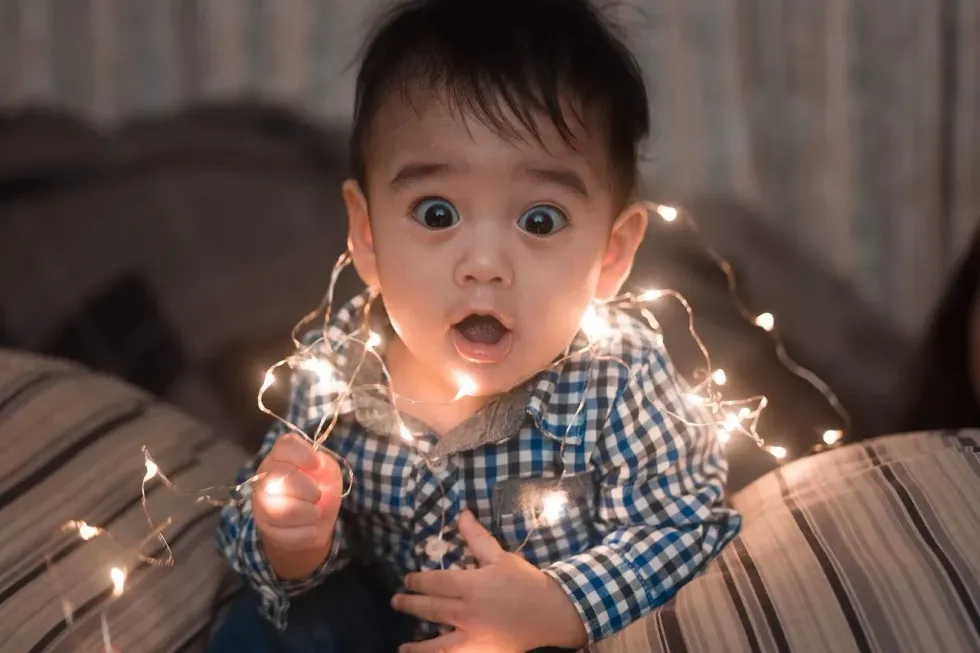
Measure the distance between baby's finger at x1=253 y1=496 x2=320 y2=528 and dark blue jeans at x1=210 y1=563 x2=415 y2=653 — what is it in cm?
15

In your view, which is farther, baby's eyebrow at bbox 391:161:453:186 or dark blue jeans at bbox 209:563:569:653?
dark blue jeans at bbox 209:563:569:653

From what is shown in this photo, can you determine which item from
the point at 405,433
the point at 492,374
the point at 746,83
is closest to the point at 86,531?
the point at 405,433

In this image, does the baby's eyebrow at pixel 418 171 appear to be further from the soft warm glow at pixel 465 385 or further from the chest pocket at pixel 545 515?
the chest pocket at pixel 545 515

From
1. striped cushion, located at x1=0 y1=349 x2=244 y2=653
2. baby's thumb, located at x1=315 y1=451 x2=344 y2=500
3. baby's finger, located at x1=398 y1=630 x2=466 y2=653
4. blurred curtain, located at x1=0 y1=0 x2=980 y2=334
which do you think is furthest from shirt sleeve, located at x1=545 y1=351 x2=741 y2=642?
blurred curtain, located at x1=0 y1=0 x2=980 y2=334

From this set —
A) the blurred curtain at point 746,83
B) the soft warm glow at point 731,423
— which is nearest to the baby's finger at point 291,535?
the soft warm glow at point 731,423

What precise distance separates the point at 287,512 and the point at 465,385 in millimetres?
204

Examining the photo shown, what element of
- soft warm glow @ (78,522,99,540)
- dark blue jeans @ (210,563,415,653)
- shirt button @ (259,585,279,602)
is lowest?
dark blue jeans @ (210,563,415,653)

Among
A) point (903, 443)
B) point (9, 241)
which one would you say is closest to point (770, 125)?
point (903, 443)

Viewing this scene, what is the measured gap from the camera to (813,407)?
133 centimetres

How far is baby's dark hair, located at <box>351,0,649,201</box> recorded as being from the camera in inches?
32.8

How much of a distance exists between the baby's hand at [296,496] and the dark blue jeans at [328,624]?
0.36 feet

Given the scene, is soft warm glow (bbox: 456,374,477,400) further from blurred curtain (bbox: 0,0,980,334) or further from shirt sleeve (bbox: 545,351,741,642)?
blurred curtain (bbox: 0,0,980,334)

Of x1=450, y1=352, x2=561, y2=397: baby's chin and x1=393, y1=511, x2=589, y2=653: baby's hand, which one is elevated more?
x1=450, y1=352, x2=561, y2=397: baby's chin

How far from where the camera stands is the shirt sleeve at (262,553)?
0.95 m
